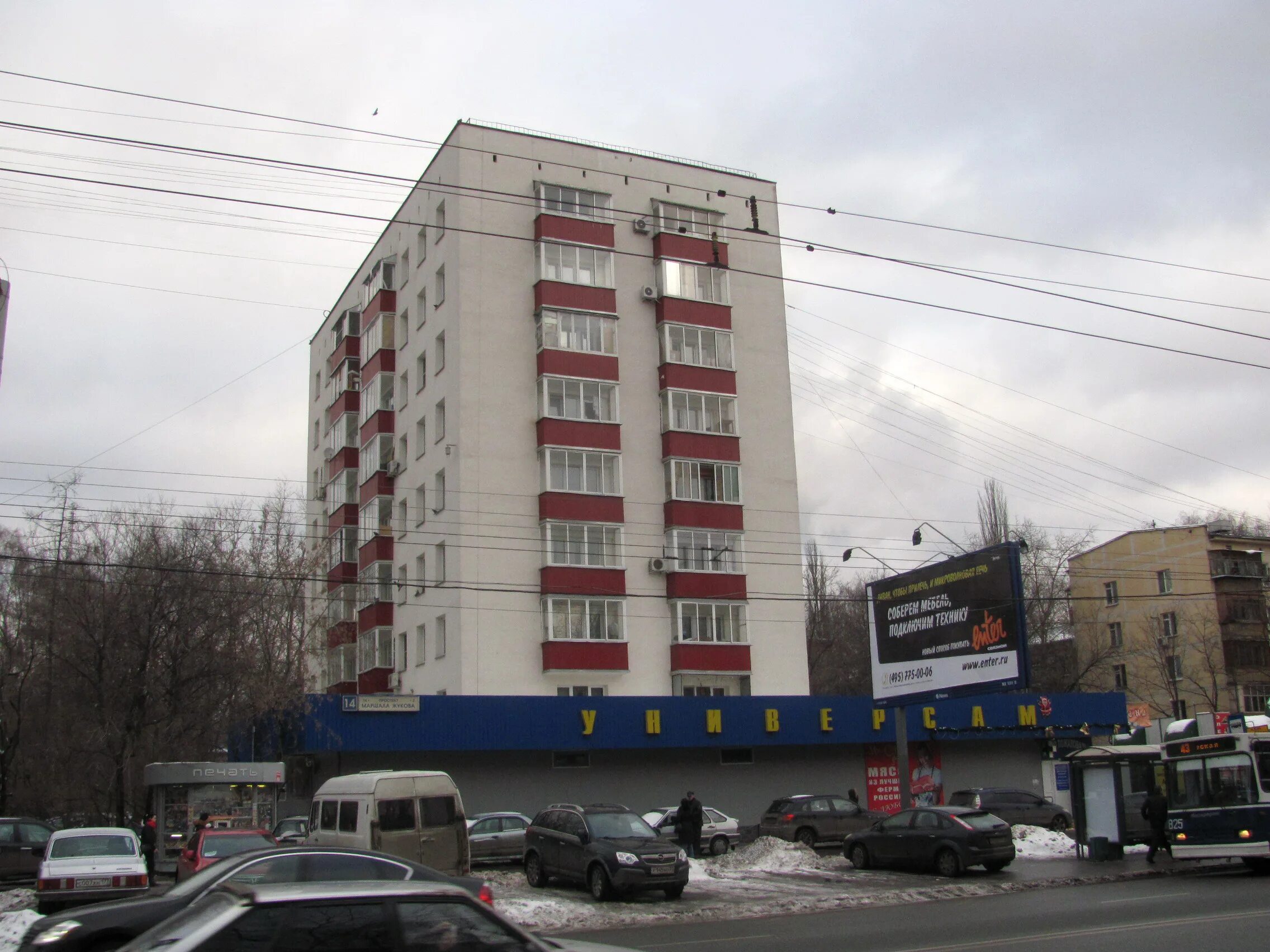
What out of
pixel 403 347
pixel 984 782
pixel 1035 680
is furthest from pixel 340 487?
pixel 1035 680

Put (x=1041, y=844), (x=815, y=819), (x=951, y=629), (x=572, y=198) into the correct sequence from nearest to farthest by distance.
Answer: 1. (x=1041, y=844)
2. (x=951, y=629)
3. (x=815, y=819)
4. (x=572, y=198)

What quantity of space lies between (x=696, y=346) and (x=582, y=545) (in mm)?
9714

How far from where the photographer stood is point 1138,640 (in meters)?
70.2

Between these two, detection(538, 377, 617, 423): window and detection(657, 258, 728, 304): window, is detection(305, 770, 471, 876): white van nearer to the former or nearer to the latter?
detection(538, 377, 617, 423): window

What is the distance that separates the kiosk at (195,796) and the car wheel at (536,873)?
799cm

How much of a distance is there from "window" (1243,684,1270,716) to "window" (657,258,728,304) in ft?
133

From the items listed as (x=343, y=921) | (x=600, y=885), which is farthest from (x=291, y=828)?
(x=343, y=921)

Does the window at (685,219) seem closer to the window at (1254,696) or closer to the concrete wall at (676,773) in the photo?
the concrete wall at (676,773)

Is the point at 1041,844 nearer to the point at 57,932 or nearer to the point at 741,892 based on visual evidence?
the point at 741,892

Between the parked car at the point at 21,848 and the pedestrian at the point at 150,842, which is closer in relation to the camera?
the parked car at the point at 21,848

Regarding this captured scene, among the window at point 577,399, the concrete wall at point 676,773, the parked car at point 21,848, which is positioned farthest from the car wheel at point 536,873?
the window at point 577,399

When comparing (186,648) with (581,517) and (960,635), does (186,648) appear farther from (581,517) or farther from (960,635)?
(960,635)

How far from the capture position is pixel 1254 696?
65.9 meters

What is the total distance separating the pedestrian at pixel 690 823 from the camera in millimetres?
29125
